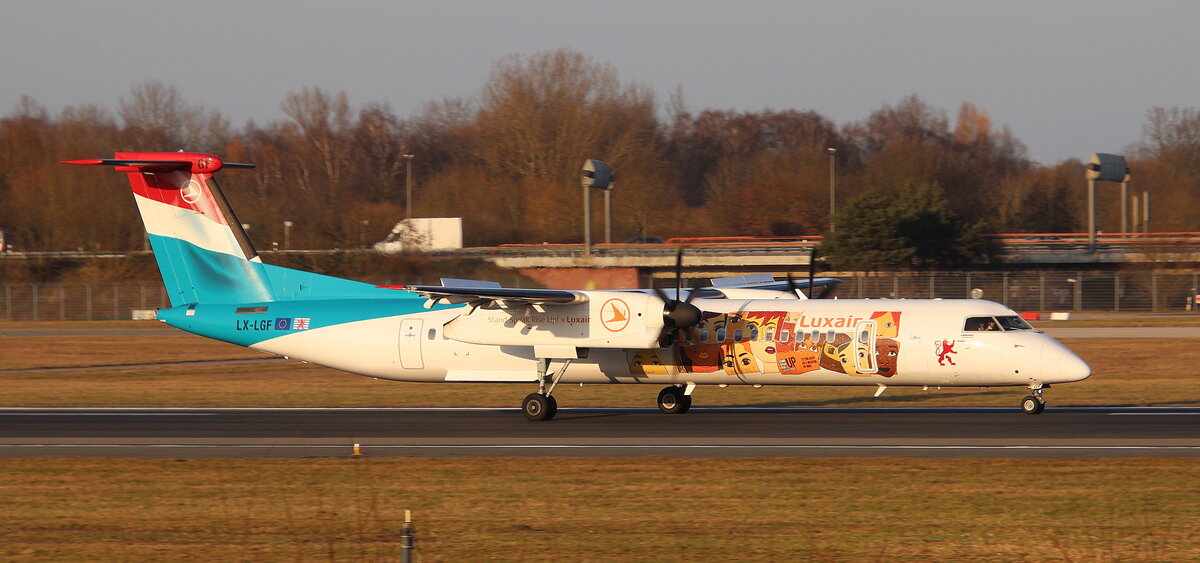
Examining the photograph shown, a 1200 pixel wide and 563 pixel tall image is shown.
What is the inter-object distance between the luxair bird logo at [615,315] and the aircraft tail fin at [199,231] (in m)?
6.81

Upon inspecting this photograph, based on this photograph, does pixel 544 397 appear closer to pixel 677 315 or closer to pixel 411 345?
pixel 411 345

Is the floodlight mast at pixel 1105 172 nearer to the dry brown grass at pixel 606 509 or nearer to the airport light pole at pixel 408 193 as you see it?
the airport light pole at pixel 408 193

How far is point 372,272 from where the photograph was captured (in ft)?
181

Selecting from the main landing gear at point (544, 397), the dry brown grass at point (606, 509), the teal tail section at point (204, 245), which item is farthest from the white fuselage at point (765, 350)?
the dry brown grass at point (606, 509)

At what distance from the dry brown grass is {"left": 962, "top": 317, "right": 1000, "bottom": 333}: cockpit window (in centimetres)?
500

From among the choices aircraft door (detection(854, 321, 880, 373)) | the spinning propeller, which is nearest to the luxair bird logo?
the spinning propeller

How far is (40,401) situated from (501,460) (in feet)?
48.7

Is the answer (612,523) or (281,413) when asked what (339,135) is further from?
(612,523)

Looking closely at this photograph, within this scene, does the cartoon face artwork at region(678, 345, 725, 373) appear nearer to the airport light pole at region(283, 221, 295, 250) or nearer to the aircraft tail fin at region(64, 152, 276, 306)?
the aircraft tail fin at region(64, 152, 276, 306)

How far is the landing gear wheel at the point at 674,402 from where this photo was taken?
72.9 ft

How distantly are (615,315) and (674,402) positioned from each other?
8.56ft

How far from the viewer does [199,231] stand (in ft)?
74.5

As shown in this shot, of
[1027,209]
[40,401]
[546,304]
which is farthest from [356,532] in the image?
[1027,209]

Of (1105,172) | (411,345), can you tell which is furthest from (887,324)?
(1105,172)
